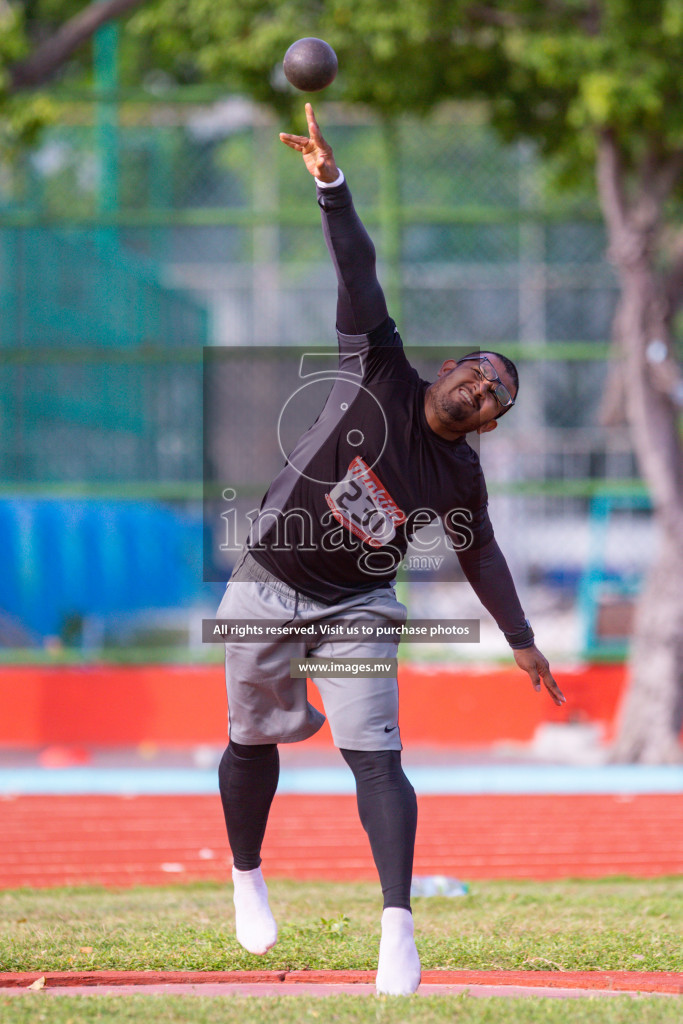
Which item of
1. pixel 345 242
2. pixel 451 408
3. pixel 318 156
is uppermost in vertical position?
pixel 318 156

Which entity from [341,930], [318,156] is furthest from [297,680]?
[318,156]

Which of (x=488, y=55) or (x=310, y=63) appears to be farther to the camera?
(x=488, y=55)

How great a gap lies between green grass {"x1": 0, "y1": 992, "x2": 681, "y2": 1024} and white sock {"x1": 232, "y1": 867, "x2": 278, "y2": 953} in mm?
409

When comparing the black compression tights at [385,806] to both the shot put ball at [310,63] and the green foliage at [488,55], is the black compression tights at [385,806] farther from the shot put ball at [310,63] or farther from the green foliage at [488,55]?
the green foliage at [488,55]

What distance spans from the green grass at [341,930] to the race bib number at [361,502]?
4.62 feet

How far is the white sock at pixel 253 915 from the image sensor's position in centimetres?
365

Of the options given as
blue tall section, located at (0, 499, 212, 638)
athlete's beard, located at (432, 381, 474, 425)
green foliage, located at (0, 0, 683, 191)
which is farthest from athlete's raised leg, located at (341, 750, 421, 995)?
blue tall section, located at (0, 499, 212, 638)

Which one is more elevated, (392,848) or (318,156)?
(318,156)

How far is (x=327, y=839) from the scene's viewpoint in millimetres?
7031

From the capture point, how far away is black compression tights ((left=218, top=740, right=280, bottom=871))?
3670mm

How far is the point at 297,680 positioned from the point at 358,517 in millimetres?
522

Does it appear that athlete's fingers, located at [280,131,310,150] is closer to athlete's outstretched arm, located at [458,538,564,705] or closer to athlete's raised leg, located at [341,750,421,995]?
athlete's outstretched arm, located at [458,538,564,705]

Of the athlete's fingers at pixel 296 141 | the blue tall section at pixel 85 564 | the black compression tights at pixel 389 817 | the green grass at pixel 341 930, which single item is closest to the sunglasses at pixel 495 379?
the athlete's fingers at pixel 296 141

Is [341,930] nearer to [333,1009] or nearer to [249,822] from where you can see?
[249,822]
